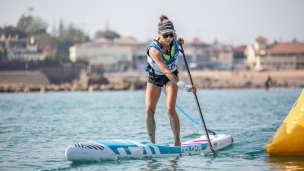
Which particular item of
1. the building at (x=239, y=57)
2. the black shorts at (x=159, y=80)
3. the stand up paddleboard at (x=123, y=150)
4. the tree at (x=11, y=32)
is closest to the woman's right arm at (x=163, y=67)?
the black shorts at (x=159, y=80)

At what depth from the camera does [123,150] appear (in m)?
11.9

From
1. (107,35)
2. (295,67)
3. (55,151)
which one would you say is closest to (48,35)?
(107,35)

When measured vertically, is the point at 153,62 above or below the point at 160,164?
above

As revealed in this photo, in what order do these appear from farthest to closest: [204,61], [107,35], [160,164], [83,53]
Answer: [107,35] < [204,61] < [83,53] < [160,164]

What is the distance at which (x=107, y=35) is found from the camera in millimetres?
179000

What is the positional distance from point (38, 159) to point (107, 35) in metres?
167

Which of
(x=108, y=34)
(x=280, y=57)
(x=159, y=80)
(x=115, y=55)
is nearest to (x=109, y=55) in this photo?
(x=115, y=55)

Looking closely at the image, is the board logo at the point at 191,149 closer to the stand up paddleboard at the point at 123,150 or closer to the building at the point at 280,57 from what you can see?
the stand up paddleboard at the point at 123,150

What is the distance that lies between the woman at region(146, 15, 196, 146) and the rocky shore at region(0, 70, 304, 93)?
A: 81.9 metres

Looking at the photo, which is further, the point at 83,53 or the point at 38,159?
the point at 83,53

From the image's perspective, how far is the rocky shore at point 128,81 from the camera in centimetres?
9961

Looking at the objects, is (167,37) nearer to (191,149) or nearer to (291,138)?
(191,149)

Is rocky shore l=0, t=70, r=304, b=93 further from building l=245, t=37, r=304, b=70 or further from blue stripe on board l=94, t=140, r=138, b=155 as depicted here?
blue stripe on board l=94, t=140, r=138, b=155

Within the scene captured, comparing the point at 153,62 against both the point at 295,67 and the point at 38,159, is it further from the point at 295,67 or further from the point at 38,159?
the point at 295,67
